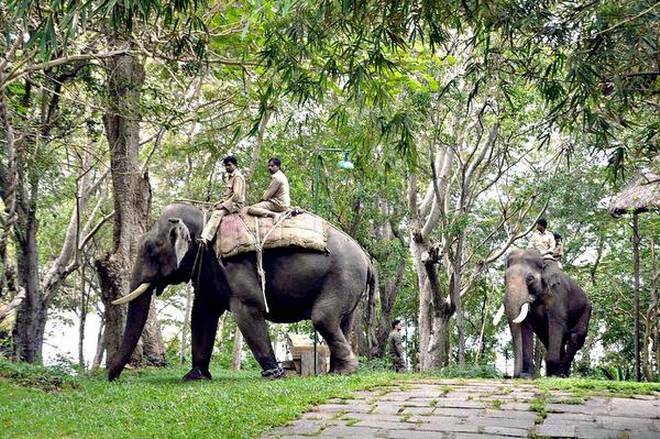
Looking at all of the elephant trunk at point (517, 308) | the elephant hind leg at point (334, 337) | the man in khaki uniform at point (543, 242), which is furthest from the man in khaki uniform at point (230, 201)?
the man in khaki uniform at point (543, 242)

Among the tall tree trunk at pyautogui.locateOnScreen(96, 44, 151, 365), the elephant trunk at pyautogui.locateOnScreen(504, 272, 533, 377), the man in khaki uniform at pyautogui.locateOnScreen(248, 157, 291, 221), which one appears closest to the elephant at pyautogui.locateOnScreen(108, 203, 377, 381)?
the man in khaki uniform at pyautogui.locateOnScreen(248, 157, 291, 221)

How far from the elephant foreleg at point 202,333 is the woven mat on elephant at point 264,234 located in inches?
45.5

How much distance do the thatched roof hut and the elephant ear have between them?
24.0ft

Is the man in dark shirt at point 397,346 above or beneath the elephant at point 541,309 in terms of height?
beneath

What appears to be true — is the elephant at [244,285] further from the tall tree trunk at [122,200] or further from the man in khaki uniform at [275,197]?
the tall tree trunk at [122,200]

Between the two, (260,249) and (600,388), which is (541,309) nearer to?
(600,388)

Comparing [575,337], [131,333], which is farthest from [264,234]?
[575,337]

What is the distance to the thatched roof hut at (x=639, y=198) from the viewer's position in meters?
13.0

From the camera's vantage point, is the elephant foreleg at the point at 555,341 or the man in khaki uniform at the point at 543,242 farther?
the man in khaki uniform at the point at 543,242

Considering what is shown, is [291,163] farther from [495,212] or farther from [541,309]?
[495,212]

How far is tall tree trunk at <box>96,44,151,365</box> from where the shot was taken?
43.3ft

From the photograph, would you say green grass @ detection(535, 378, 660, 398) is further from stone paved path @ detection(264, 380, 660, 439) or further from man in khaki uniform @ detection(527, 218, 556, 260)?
man in khaki uniform @ detection(527, 218, 556, 260)

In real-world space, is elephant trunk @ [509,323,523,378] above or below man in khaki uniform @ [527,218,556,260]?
below

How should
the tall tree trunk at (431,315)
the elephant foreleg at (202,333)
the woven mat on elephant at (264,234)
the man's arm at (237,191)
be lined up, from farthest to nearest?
the tall tree trunk at (431,315), the elephant foreleg at (202,333), the man's arm at (237,191), the woven mat on elephant at (264,234)
